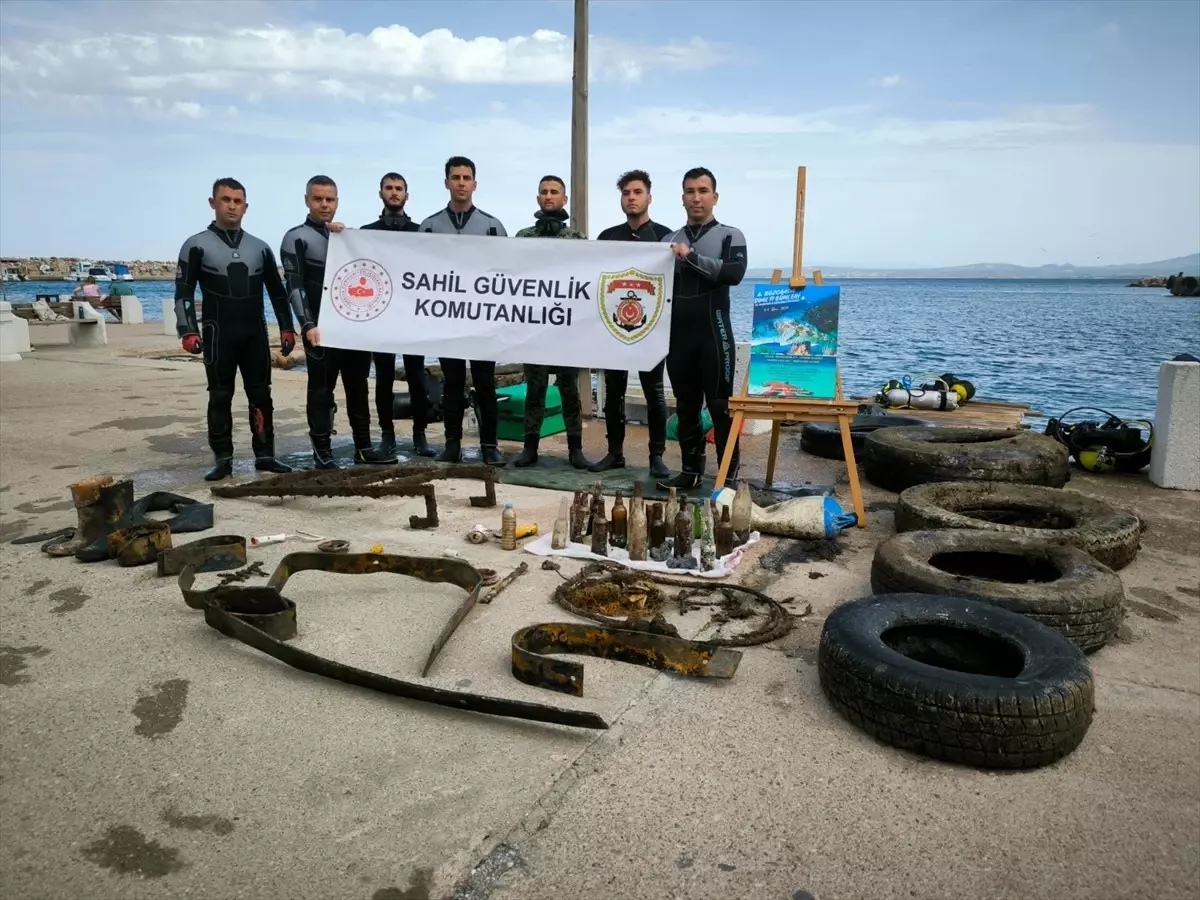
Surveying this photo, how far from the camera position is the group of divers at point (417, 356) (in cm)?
630

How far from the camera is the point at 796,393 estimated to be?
232 inches

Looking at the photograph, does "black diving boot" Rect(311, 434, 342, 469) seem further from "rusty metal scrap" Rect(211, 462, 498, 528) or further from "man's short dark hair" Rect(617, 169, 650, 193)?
"man's short dark hair" Rect(617, 169, 650, 193)

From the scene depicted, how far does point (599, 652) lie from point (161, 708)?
1.68m

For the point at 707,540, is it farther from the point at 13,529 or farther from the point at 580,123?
the point at 580,123

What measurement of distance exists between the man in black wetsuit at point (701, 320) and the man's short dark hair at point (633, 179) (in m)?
0.53

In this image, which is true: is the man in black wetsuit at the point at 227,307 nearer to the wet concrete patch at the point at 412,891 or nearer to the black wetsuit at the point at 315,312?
the black wetsuit at the point at 315,312

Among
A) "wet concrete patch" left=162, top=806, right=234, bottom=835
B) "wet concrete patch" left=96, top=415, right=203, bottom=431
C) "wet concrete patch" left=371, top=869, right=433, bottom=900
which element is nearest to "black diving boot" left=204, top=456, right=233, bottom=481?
"wet concrete patch" left=96, top=415, right=203, bottom=431

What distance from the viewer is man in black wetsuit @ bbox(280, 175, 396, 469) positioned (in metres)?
6.95

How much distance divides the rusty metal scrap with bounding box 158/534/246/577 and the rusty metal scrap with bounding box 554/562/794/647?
182 cm

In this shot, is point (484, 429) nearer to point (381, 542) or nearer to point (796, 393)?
Answer: point (381, 542)

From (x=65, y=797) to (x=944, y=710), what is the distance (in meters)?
2.76

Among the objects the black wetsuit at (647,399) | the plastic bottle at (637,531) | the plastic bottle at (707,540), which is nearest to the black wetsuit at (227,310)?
the black wetsuit at (647,399)

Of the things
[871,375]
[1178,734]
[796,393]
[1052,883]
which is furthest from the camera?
[871,375]

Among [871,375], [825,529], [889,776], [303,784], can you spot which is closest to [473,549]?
[825,529]
